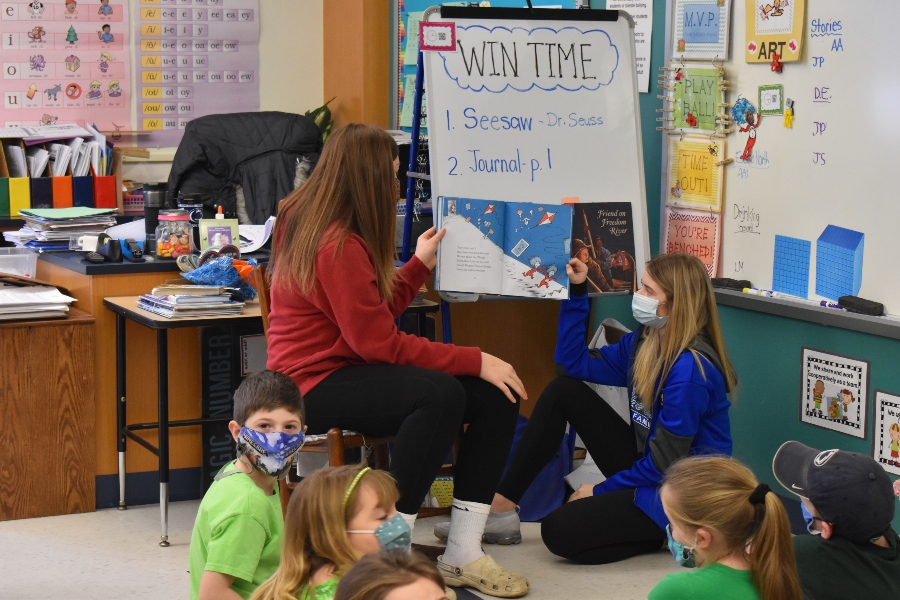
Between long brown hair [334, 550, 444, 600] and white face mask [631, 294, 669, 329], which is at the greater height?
white face mask [631, 294, 669, 329]

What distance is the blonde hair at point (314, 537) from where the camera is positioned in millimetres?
1562

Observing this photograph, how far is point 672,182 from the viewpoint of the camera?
368 centimetres

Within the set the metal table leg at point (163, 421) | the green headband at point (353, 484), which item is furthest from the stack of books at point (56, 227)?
the green headband at point (353, 484)

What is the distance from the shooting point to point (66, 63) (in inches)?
220

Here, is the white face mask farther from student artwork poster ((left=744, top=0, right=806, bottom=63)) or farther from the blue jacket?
student artwork poster ((left=744, top=0, right=806, bottom=63))

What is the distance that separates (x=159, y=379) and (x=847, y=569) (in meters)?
1.97

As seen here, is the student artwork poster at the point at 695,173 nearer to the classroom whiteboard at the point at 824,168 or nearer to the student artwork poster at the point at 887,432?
the classroom whiteboard at the point at 824,168

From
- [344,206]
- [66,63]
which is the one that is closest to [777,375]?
[344,206]

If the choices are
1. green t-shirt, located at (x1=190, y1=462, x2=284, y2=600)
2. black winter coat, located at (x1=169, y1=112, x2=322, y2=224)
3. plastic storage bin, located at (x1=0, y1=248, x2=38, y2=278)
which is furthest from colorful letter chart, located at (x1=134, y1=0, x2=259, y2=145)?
green t-shirt, located at (x1=190, y1=462, x2=284, y2=600)

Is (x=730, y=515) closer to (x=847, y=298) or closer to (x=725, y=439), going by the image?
(x=725, y=439)

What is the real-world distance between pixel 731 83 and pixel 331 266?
1.45 meters

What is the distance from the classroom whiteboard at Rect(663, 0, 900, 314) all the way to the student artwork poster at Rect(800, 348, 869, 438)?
0.18 m

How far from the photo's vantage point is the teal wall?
298 cm

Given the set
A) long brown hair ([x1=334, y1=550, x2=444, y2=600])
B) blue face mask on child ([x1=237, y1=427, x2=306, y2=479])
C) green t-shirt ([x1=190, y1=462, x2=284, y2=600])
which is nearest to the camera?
long brown hair ([x1=334, y1=550, x2=444, y2=600])
